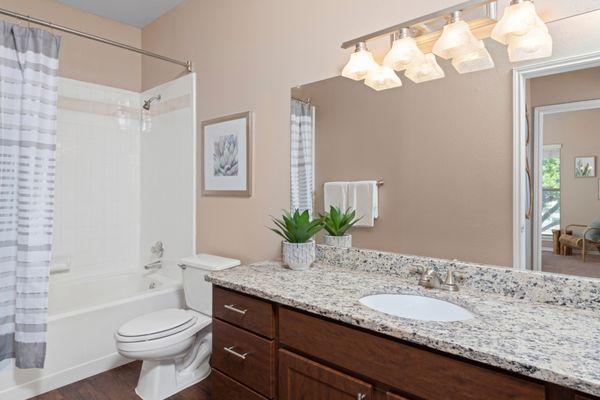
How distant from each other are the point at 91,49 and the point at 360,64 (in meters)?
2.52

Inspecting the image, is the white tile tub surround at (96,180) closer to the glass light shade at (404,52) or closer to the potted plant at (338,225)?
the potted plant at (338,225)

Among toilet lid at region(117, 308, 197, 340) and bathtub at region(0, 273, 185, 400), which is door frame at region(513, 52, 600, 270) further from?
bathtub at region(0, 273, 185, 400)

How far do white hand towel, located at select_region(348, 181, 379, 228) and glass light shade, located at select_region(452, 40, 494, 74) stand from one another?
60 centimetres

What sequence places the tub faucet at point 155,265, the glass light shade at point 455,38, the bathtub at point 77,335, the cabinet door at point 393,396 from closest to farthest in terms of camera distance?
the cabinet door at point 393,396, the glass light shade at point 455,38, the bathtub at point 77,335, the tub faucet at point 155,265

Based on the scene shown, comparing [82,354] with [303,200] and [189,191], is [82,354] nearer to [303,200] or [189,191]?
[189,191]

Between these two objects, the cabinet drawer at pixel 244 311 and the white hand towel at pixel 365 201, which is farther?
the white hand towel at pixel 365 201

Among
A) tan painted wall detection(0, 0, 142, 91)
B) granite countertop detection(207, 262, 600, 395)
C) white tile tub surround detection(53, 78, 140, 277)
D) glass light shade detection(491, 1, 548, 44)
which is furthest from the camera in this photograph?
white tile tub surround detection(53, 78, 140, 277)

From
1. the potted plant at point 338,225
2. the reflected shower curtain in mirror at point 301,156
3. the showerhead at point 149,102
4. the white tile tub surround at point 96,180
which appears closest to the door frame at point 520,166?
the potted plant at point 338,225

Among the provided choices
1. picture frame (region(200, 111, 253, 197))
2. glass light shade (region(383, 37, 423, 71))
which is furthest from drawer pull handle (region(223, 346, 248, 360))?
glass light shade (region(383, 37, 423, 71))

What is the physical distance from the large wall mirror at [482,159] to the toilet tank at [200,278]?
95 centimetres

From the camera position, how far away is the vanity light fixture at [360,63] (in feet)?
5.20

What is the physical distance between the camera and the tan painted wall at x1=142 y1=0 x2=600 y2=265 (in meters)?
1.35

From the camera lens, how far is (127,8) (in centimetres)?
284

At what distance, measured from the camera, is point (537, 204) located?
1305mm
